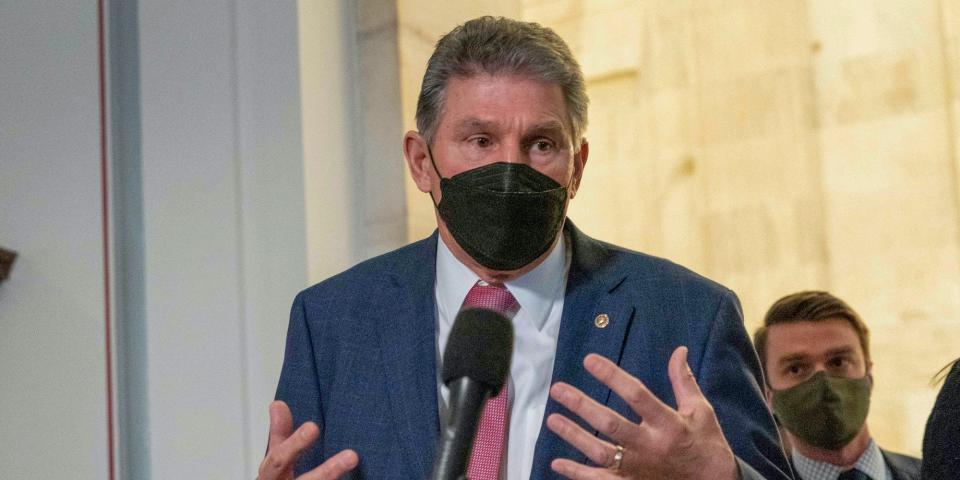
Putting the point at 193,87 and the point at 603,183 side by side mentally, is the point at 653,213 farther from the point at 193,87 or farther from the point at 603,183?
the point at 193,87

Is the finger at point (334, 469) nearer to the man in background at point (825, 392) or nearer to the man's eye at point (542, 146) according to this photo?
the man's eye at point (542, 146)

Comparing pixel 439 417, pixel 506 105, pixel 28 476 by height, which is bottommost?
pixel 28 476

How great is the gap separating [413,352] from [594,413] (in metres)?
0.72

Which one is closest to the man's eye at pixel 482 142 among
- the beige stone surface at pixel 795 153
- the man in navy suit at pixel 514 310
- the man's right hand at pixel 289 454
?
the man in navy suit at pixel 514 310

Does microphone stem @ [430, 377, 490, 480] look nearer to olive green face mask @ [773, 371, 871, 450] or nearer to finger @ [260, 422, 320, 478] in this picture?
finger @ [260, 422, 320, 478]

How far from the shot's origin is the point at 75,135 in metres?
4.16

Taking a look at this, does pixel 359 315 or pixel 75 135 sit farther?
pixel 75 135

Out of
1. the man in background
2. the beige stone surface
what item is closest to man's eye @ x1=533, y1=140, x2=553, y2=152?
the man in background

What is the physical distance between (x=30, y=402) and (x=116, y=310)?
43cm

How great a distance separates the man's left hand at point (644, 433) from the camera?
6.43 ft

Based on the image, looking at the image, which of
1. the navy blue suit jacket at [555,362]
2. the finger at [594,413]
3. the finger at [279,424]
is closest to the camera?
the finger at [594,413]

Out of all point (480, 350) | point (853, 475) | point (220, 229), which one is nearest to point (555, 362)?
point (480, 350)

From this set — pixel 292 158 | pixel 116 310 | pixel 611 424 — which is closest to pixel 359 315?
pixel 611 424

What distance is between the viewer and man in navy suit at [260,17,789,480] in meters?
2.48
